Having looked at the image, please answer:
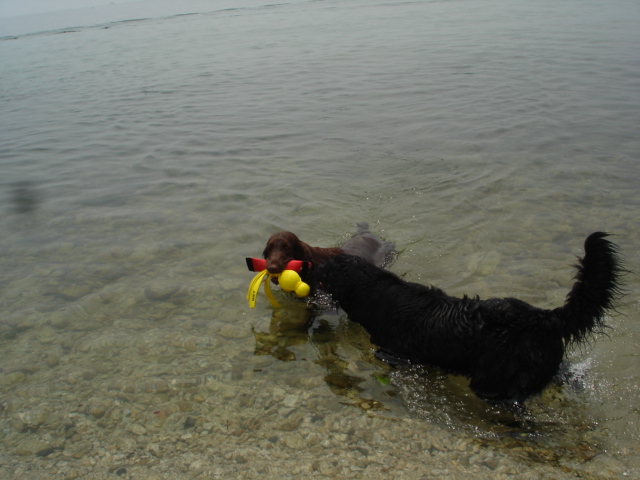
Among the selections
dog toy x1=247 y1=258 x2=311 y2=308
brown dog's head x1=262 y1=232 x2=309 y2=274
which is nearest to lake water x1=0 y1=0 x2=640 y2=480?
dog toy x1=247 y1=258 x2=311 y2=308

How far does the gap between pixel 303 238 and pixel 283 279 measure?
7.64 feet

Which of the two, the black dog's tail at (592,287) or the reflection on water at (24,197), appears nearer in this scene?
the black dog's tail at (592,287)

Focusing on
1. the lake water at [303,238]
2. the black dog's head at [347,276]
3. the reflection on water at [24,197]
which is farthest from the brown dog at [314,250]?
the reflection on water at [24,197]

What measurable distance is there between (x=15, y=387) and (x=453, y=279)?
4.45 meters

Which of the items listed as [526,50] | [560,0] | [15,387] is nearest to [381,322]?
[15,387]

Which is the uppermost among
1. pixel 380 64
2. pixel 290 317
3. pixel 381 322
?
pixel 380 64

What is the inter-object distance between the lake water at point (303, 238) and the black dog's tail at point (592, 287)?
0.80 metres

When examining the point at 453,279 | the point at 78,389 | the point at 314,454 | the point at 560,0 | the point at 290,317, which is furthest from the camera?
the point at 560,0

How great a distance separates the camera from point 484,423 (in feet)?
12.9

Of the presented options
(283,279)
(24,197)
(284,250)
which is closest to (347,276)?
(283,279)

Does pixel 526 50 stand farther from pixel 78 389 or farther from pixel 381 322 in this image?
pixel 78 389

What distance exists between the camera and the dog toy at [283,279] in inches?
198

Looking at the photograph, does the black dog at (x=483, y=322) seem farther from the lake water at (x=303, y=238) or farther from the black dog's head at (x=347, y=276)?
the lake water at (x=303, y=238)

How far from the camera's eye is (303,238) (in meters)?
7.34
